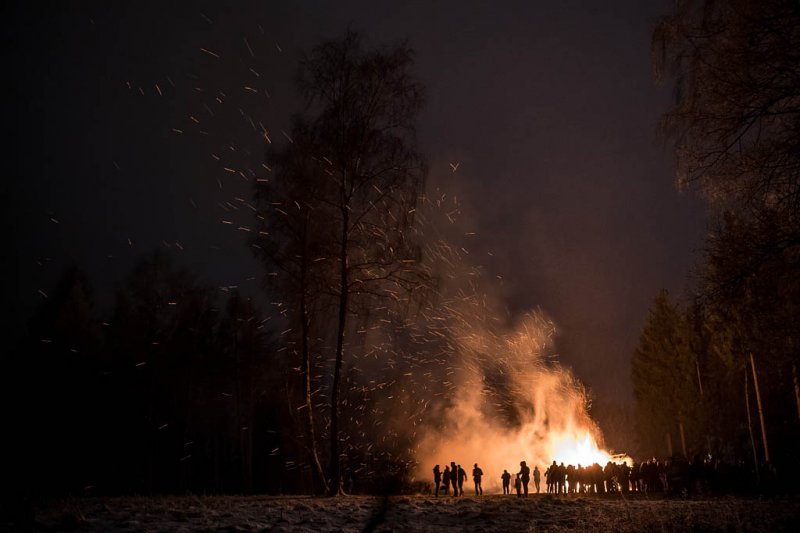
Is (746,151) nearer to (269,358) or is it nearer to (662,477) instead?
(662,477)

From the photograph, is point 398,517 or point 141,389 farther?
point 141,389

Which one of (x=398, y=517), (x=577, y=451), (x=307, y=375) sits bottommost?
(x=398, y=517)

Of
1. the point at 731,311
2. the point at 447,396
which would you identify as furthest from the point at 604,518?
the point at 447,396

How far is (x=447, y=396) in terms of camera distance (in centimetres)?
3472

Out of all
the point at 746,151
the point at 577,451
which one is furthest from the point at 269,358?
the point at 746,151

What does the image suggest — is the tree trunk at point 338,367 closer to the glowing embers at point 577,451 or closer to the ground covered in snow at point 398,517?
the ground covered in snow at point 398,517

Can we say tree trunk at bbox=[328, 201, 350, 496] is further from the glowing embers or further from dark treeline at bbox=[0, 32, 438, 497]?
the glowing embers

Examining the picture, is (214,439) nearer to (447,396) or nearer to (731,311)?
(447,396)

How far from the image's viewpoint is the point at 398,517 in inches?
458

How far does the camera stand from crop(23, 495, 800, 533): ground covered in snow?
916cm

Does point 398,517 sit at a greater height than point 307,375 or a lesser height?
lesser

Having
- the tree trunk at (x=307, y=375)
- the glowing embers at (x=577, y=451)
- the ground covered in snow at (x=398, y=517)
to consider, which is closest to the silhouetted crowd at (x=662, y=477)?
the tree trunk at (x=307, y=375)

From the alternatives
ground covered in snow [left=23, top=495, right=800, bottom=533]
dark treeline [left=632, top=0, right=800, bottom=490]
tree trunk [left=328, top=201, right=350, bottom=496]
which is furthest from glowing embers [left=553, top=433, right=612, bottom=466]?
dark treeline [left=632, top=0, right=800, bottom=490]

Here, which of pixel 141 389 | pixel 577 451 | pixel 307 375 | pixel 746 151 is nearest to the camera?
pixel 746 151
